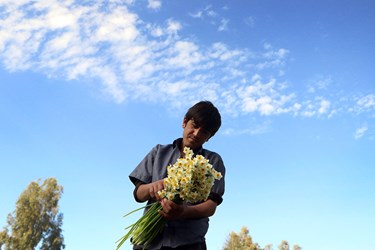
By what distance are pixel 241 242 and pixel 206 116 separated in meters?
40.2

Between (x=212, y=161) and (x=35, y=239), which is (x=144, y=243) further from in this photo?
(x=35, y=239)

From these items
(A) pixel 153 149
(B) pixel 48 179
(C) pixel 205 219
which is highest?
(B) pixel 48 179

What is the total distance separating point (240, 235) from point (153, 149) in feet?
133

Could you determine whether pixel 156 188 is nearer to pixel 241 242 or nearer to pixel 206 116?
pixel 206 116

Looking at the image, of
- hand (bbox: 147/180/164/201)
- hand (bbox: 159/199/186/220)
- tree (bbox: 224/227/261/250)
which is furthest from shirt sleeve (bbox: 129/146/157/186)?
tree (bbox: 224/227/261/250)

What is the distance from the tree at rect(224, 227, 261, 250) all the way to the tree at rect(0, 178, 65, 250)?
17829 millimetres

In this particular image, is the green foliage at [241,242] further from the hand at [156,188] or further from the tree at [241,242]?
the hand at [156,188]

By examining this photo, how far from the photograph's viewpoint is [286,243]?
1793 inches

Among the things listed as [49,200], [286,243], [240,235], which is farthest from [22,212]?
[286,243]

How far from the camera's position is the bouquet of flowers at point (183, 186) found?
2662mm

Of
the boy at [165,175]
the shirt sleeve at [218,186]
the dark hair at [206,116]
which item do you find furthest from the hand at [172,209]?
the dark hair at [206,116]

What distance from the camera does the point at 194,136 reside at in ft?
10.5

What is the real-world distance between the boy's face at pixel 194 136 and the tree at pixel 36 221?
30.1 meters

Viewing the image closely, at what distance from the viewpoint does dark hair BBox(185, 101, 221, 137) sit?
323cm
